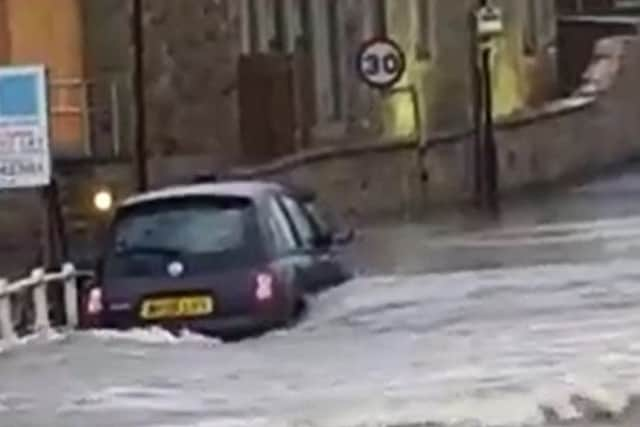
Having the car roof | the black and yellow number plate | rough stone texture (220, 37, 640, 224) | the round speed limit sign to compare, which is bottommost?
rough stone texture (220, 37, 640, 224)

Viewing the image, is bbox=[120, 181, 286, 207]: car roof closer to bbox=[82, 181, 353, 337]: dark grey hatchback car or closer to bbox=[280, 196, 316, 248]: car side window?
bbox=[82, 181, 353, 337]: dark grey hatchback car

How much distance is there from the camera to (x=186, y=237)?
65.5ft

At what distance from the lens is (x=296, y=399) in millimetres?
14195

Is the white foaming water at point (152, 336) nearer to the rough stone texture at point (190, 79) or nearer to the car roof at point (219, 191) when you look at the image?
the car roof at point (219, 191)

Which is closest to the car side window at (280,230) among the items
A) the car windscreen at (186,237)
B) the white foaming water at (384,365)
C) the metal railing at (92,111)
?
the car windscreen at (186,237)

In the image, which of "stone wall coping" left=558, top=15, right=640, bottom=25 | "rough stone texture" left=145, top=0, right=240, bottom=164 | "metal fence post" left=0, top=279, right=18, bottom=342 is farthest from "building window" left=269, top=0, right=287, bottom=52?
"metal fence post" left=0, top=279, right=18, bottom=342

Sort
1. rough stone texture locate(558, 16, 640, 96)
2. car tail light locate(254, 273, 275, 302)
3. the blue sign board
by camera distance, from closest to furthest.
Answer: car tail light locate(254, 273, 275, 302)
the blue sign board
rough stone texture locate(558, 16, 640, 96)

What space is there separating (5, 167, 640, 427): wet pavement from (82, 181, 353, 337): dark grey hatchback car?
31 cm

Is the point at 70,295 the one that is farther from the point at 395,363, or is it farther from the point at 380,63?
the point at 380,63

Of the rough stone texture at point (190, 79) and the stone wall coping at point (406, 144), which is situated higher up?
the rough stone texture at point (190, 79)

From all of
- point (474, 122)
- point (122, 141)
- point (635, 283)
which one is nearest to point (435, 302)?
point (635, 283)

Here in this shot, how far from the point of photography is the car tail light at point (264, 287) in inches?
765

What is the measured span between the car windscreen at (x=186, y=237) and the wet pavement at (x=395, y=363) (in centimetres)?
73

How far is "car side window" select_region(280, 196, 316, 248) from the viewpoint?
20.4 meters
